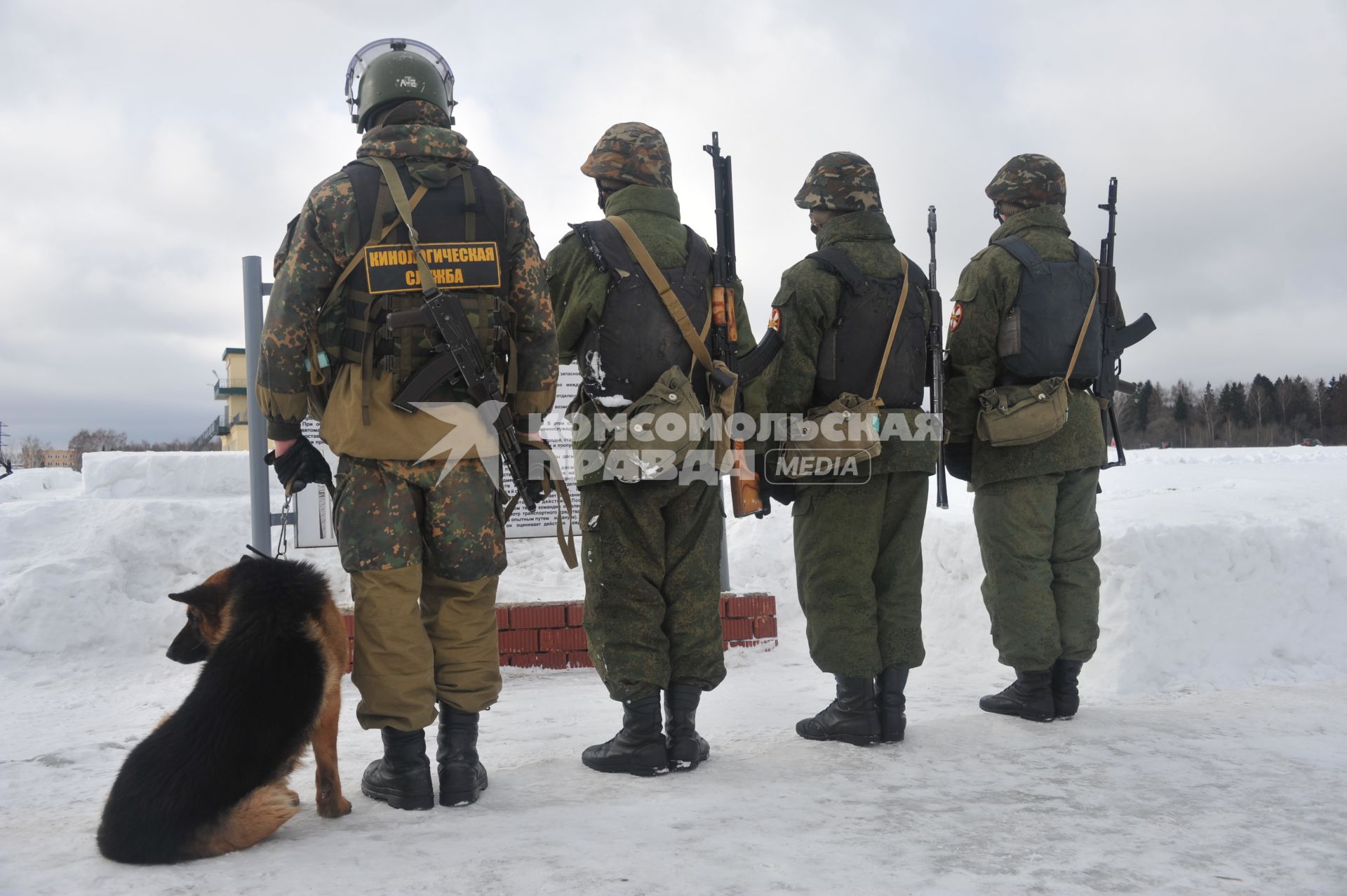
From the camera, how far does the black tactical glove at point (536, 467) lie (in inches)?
138

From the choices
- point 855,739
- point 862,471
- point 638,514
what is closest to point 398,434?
point 638,514

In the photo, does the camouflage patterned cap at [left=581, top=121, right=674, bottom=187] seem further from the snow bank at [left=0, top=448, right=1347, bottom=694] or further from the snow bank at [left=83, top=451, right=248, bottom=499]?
the snow bank at [left=83, top=451, right=248, bottom=499]

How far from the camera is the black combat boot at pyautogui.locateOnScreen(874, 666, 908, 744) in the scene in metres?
3.97

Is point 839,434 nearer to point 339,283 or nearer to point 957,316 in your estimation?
point 957,316

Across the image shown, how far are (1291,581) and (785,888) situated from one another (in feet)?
18.2

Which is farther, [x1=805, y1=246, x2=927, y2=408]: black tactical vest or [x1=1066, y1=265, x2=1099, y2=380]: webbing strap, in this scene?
[x1=1066, y1=265, x2=1099, y2=380]: webbing strap

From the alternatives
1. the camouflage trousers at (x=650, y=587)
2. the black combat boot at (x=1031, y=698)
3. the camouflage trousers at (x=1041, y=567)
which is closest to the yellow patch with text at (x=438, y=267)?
the camouflage trousers at (x=650, y=587)

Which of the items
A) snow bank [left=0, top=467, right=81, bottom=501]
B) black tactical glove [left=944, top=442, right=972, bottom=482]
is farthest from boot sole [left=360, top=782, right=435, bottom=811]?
snow bank [left=0, top=467, right=81, bottom=501]

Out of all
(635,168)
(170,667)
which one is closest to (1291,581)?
(635,168)

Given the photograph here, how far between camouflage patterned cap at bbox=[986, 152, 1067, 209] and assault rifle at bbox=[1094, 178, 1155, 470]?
35 centimetres

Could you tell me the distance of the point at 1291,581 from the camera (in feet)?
20.6

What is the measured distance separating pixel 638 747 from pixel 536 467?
115 cm

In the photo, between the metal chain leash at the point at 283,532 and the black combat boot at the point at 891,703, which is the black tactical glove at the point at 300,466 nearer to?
the metal chain leash at the point at 283,532

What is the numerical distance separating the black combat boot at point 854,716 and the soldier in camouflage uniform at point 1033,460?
796mm
